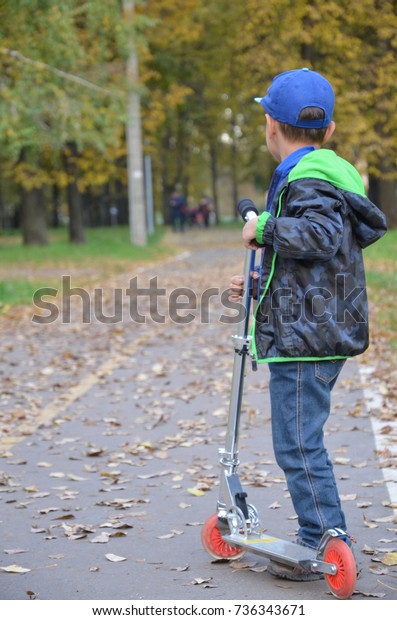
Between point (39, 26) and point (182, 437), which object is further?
point (39, 26)

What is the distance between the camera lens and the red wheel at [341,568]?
13.3 ft

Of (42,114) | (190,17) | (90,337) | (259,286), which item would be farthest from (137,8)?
(259,286)

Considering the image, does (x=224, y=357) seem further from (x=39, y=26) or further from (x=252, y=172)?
(x=252, y=172)

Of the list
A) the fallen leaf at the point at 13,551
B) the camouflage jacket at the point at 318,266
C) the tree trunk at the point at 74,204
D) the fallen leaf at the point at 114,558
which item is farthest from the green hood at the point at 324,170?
the tree trunk at the point at 74,204

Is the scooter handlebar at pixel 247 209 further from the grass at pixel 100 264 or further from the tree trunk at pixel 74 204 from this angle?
the tree trunk at pixel 74 204

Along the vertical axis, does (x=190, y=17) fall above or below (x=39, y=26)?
above

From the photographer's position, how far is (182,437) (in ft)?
24.8

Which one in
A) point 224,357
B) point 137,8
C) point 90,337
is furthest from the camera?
point 137,8

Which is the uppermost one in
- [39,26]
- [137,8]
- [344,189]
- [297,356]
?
[137,8]

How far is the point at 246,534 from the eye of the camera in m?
4.50

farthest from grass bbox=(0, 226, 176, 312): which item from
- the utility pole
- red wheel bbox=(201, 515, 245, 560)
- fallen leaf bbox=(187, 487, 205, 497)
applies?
red wheel bbox=(201, 515, 245, 560)

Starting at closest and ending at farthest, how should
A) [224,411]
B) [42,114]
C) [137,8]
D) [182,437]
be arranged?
[182,437] → [224,411] → [42,114] → [137,8]

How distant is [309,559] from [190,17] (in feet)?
115

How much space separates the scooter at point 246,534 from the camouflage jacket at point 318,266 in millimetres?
207
